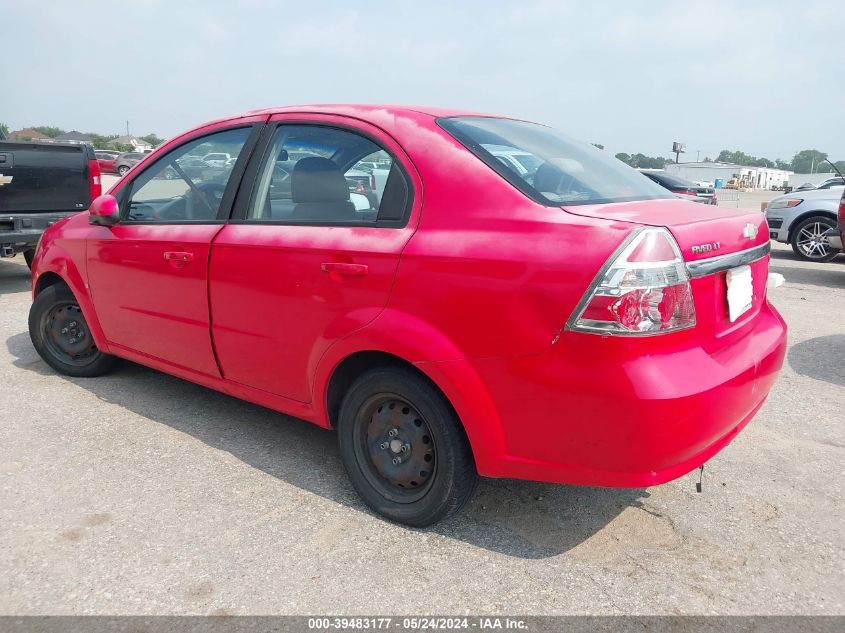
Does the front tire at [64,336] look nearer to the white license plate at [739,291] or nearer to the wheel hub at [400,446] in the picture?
the wheel hub at [400,446]

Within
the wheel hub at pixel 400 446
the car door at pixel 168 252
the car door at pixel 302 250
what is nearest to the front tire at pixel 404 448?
the wheel hub at pixel 400 446

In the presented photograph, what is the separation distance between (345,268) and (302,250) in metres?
0.27

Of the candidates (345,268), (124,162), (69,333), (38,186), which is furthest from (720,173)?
(345,268)

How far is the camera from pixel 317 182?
3.08 metres

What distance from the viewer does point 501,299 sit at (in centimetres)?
236

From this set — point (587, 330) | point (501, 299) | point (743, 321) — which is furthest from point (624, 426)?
point (743, 321)

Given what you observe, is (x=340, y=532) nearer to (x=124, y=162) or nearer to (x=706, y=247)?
(x=706, y=247)

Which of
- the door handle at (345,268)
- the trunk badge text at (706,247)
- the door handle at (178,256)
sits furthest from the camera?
the door handle at (178,256)

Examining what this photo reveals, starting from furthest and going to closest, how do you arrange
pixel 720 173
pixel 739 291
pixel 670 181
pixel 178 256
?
pixel 720 173, pixel 670 181, pixel 178 256, pixel 739 291

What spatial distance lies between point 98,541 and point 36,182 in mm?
5807

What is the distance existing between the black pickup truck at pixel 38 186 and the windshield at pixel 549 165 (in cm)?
585

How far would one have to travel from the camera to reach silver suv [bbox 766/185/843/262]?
416 inches

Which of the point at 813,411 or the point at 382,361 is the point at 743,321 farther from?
the point at 813,411

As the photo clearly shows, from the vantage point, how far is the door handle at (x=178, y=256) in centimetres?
340
